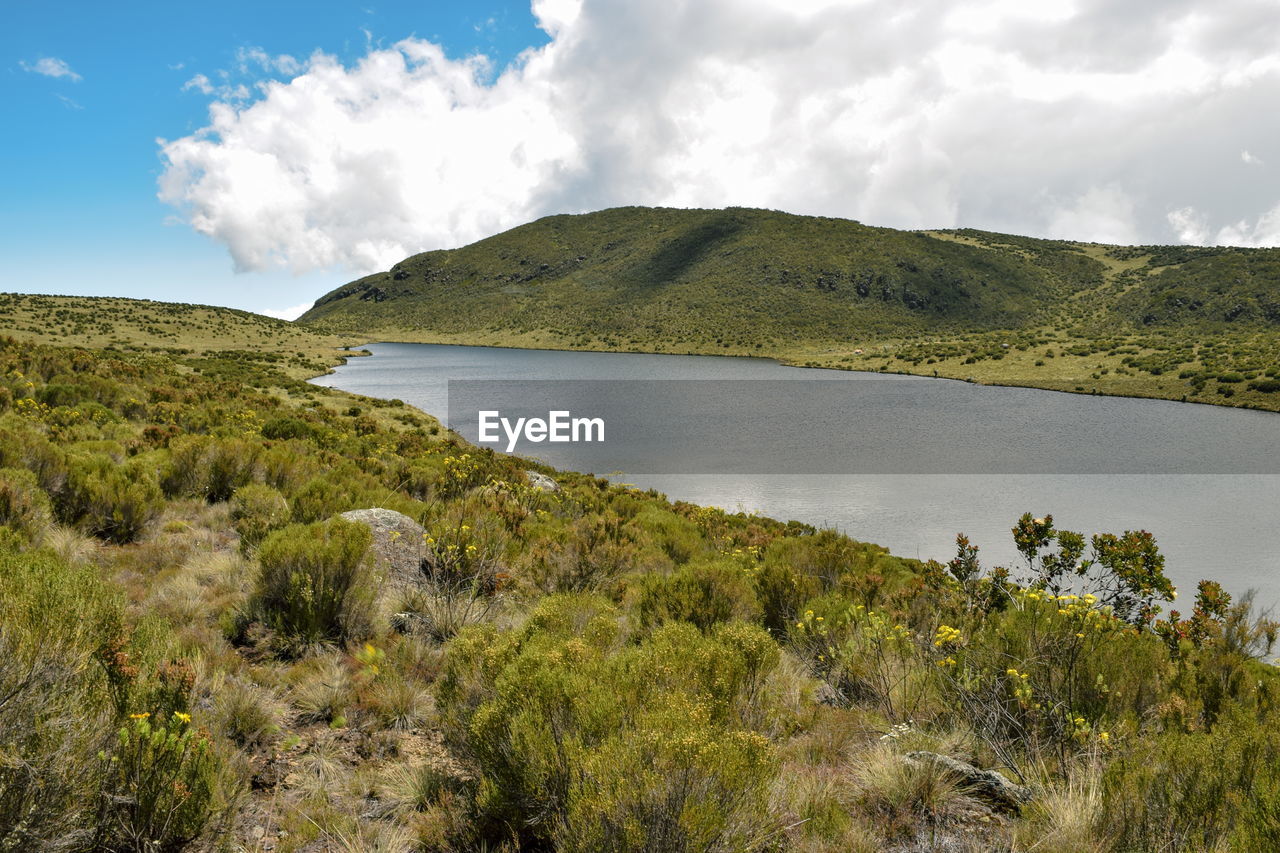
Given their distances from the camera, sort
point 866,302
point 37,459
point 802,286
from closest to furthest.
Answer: point 37,459
point 866,302
point 802,286

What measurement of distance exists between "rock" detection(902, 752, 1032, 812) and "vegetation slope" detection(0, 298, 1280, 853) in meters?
0.02

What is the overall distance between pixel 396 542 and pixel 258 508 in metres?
2.41

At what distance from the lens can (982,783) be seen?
384 centimetres

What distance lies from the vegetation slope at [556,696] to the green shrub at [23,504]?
0.16 feet

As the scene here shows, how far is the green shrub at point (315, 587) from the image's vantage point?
18.8ft

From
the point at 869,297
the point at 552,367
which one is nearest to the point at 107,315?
the point at 552,367

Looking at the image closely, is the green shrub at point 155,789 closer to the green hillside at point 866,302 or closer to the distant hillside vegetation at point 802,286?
the green hillside at point 866,302

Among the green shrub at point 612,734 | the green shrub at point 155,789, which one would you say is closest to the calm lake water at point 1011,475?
the green shrub at point 612,734

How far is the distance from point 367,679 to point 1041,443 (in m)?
30.1

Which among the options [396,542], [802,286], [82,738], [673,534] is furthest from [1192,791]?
[802,286]

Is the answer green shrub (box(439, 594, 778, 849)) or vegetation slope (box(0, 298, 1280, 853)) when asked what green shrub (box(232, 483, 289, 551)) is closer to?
vegetation slope (box(0, 298, 1280, 853))

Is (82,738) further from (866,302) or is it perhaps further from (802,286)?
(802,286)

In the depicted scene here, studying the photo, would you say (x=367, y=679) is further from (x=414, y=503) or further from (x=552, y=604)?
(x=414, y=503)

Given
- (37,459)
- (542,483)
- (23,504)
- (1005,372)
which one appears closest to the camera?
(23,504)
